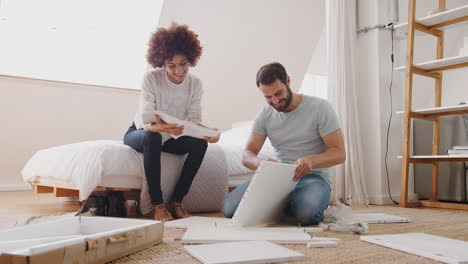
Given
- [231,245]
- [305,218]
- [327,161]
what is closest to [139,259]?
[231,245]

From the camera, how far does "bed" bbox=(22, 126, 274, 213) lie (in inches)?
79.0

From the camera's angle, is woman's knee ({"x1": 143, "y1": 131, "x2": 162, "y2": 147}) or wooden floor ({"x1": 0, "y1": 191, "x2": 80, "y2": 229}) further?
wooden floor ({"x1": 0, "y1": 191, "x2": 80, "y2": 229})

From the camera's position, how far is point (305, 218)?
1729 mm

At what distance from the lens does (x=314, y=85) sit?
4.77 meters

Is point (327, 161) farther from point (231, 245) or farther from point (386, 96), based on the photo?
point (386, 96)

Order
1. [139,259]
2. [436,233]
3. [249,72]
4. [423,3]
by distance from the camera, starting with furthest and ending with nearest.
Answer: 1. [249,72]
2. [423,3]
3. [436,233]
4. [139,259]

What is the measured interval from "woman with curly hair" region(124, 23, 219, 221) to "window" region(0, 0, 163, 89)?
1.92 metres

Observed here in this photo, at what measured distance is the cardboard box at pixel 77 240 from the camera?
0.84 metres

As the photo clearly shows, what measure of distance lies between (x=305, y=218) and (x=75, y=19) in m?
2.86

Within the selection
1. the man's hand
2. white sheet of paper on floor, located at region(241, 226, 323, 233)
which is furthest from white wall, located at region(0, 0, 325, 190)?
white sheet of paper on floor, located at region(241, 226, 323, 233)

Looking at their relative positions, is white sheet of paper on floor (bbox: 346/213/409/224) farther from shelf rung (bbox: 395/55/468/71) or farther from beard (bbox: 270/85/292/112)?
shelf rung (bbox: 395/55/468/71)

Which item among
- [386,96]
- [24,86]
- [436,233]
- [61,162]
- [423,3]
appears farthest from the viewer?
[423,3]

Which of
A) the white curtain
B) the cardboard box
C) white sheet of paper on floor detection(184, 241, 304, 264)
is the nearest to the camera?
the cardboard box

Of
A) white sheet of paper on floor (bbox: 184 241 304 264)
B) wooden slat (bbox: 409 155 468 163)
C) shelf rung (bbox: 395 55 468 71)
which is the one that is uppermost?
shelf rung (bbox: 395 55 468 71)
